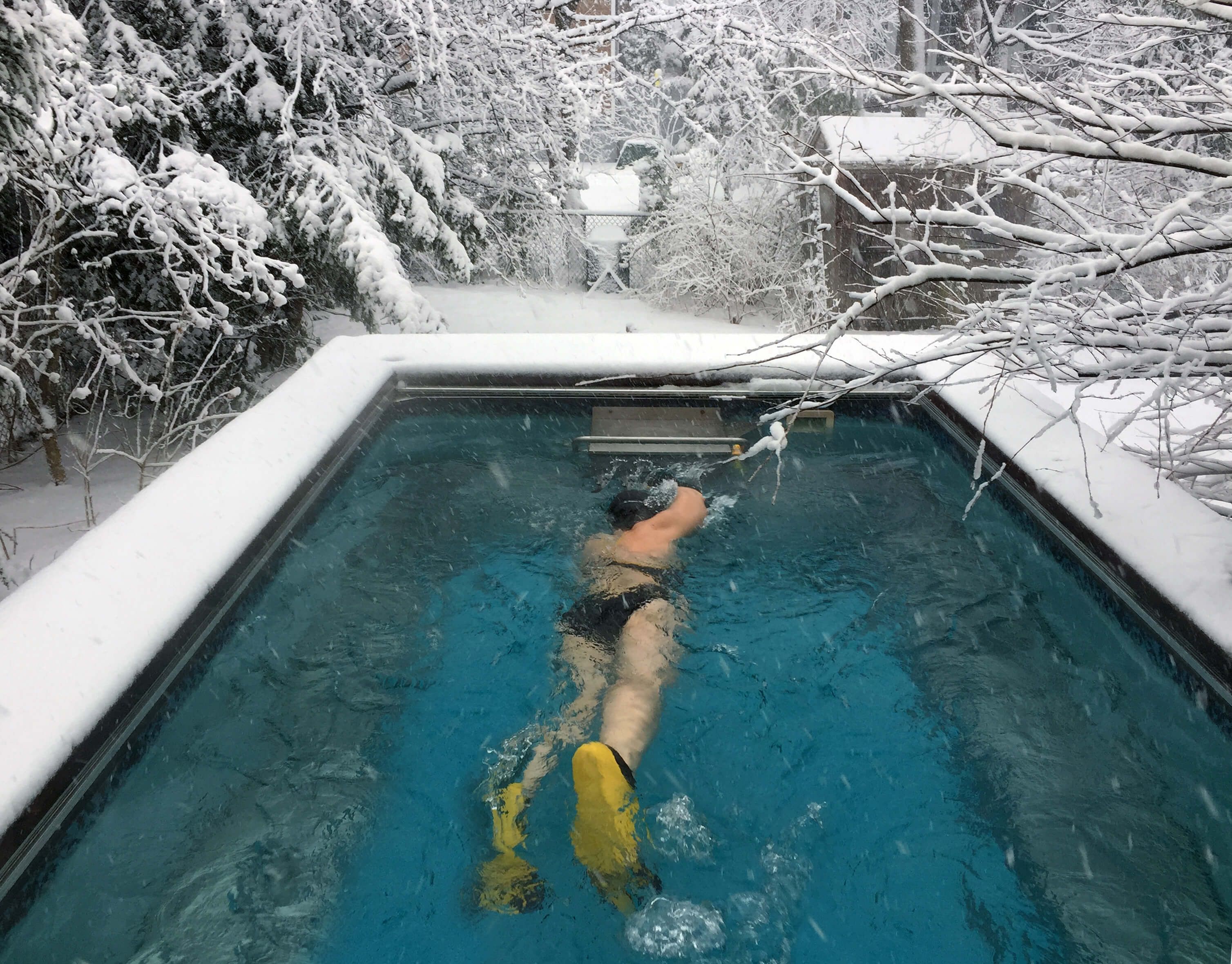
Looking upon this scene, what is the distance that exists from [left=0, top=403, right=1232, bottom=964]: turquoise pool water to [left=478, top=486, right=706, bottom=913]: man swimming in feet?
0.19

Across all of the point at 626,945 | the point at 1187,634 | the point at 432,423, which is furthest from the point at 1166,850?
the point at 432,423

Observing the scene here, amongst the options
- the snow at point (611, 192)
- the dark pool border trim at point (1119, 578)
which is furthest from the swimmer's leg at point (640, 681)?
the snow at point (611, 192)

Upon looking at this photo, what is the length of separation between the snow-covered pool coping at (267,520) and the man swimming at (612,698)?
773 mm

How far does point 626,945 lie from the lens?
196 cm

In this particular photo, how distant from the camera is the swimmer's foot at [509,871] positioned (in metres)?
2.06

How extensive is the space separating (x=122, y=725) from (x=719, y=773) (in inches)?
62.7

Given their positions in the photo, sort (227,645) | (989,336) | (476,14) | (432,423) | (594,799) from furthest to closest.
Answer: (476,14)
(432,423)
(227,645)
(594,799)
(989,336)

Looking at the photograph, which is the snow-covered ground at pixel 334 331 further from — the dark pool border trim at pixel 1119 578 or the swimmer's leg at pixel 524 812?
the dark pool border trim at pixel 1119 578

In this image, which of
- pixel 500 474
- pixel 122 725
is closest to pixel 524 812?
pixel 122 725

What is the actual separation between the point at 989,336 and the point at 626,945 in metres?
1.60

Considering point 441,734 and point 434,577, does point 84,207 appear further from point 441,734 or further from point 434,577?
point 441,734

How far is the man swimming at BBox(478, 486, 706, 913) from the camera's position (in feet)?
6.67

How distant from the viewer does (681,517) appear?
3613mm

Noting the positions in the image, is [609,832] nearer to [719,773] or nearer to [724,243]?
[719,773]
